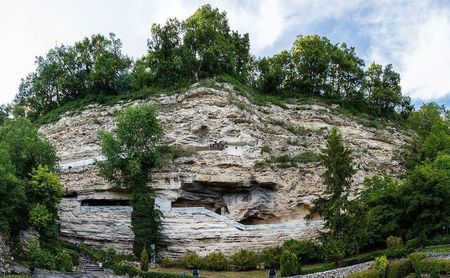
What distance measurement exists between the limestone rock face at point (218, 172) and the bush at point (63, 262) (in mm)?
7594

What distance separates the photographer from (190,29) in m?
52.2

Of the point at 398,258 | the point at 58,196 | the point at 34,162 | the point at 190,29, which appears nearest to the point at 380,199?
the point at 398,258

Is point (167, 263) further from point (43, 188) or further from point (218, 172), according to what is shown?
point (43, 188)

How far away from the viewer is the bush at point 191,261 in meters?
36.2

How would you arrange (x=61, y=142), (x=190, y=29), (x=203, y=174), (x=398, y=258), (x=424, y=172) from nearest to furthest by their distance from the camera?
(x=398, y=258) < (x=424, y=172) < (x=203, y=174) < (x=61, y=142) < (x=190, y=29)

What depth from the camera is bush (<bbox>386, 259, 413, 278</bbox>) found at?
2789 cm

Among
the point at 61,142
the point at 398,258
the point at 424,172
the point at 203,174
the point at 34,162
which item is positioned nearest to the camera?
the point at 398,258

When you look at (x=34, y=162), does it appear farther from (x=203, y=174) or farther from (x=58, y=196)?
(x=203, y=174)

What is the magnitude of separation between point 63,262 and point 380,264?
16.7m

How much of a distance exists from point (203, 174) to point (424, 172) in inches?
611

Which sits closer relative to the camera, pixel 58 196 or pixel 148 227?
pixel 58 196

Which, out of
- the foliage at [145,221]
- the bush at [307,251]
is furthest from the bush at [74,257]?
the bush at [307,251]

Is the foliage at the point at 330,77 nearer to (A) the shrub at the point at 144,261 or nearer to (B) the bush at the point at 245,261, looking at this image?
(B) the bush at the point at 245,261

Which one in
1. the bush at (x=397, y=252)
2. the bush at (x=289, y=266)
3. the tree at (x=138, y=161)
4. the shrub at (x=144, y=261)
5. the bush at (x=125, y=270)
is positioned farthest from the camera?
the tree at (x=138, y=161)
